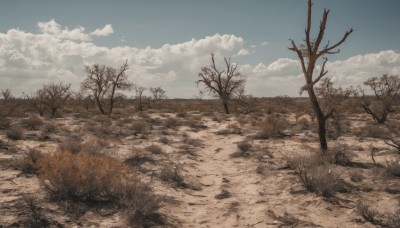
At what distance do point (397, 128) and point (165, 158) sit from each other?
1494 cm

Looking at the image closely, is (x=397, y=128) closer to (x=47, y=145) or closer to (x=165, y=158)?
(x=165, y=158)

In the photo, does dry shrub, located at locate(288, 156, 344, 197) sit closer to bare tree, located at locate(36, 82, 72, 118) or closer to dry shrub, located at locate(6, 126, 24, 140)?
dry shrub, located at locate(6, 126, 24, 140)

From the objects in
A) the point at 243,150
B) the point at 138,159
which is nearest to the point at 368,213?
the point at 138,159

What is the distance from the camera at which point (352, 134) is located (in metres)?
17.4

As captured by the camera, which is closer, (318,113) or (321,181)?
(321,181)

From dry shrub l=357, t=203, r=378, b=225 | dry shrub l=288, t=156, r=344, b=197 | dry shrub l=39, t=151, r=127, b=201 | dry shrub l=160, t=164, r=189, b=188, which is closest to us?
dry shrub l=357, t=203, r=378, b=225

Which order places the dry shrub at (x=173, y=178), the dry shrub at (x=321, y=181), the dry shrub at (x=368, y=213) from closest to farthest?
the dry shrub at (x=368, y=213) → the dry shrub at (x=321, y=181) → the dry shrub at (x=173, y=178)

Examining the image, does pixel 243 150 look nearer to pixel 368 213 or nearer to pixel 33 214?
pixel 368 213

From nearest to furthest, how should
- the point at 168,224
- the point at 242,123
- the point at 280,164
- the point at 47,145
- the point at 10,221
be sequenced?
the point at 10,221 < the point at 168,224 < the point at 280,164 < the point at 47,145 < the point at 242,123

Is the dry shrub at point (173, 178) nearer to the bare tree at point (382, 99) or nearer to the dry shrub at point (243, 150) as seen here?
the dry shrub at point (243, 150)

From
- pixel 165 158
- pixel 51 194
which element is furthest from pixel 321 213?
pixel 165 158

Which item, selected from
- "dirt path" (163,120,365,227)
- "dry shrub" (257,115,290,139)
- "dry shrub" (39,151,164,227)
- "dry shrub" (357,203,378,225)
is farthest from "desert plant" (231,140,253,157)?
"dry shrub" (357,203,378,225)

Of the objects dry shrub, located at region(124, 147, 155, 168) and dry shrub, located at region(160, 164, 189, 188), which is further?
dry shrub, located at region(124, 147, 155, 168)

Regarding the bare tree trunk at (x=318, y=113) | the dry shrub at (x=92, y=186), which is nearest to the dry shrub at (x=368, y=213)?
the dry shrub at (x=92, y=186)
